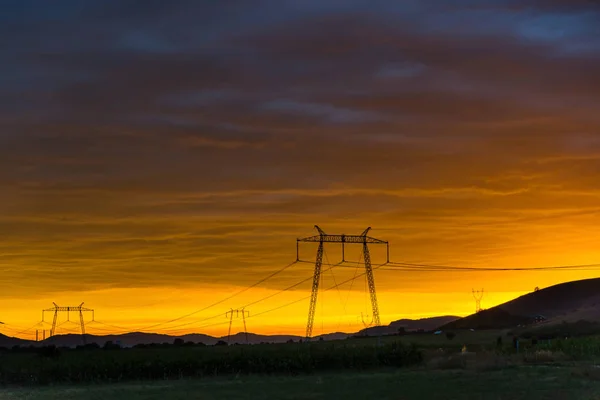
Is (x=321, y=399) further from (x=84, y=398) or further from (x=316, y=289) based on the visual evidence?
(x=316, y=289)

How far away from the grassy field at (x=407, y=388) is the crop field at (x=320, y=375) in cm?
8

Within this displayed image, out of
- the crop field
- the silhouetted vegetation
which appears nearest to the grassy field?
the crop field

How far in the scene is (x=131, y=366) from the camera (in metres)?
109

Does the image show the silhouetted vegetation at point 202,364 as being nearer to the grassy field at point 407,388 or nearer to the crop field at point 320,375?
the crop field at point 320,375

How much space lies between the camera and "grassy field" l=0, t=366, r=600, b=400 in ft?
226

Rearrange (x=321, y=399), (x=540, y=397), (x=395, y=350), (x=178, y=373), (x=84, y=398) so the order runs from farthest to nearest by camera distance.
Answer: (x=395, y=350) < (x=178, y=373) < (x=84, y=398) < (x=321, y=399) < (x=540, y=397)

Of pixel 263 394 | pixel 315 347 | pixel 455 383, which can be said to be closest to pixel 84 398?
pixel 263 394

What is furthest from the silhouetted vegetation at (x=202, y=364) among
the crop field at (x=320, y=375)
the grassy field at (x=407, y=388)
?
the grassy field at (x=407, y=388)

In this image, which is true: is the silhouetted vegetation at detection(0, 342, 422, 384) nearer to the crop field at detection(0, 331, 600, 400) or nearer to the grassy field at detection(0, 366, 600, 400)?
the crop field at detection(0, 331, 600, 400)

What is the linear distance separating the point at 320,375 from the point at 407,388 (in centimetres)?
2577

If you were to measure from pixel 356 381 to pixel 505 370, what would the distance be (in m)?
13.0

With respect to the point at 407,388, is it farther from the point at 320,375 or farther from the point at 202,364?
the point at 202,364

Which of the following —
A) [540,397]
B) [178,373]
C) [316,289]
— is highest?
[316,289]

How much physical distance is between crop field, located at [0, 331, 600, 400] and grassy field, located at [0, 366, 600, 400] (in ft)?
0.27
